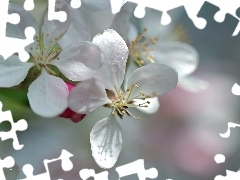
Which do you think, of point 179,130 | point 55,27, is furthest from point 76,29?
point 179,130

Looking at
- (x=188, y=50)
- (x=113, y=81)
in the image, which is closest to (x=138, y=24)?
(x=188, y=50)

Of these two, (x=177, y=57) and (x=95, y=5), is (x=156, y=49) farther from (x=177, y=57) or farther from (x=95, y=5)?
(x=95, y=5)

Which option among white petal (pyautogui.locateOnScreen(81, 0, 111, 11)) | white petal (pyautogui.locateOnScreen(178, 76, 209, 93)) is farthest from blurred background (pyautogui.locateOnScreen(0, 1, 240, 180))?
white petal (pyautogui.locateOnScreen(81, 0, 111, 11))

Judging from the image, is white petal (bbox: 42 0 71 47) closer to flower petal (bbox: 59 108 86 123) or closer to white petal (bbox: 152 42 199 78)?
flower petal (bbox: 59 108 86 123)

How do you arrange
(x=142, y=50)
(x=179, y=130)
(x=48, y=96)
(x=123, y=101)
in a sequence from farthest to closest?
(x=179, y=130) < (x=142, y=50) < (x=123, y=101) < (x=48, y=96)

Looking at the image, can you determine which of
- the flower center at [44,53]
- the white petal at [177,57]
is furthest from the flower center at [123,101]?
the white petal at [177,57]

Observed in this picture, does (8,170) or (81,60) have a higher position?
(81,60)
